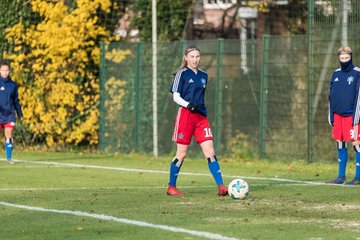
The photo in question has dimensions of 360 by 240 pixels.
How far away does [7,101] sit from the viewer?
21.6m

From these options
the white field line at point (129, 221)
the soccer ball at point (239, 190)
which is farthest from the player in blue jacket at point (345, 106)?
the white field line at point (129, 221)

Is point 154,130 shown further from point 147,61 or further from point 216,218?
point 216,218

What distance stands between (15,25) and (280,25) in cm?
1034

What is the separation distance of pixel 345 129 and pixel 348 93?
565 millimetres

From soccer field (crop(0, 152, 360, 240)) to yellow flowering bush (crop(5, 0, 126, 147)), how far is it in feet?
18.7

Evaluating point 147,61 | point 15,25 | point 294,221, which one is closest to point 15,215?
point 294,221

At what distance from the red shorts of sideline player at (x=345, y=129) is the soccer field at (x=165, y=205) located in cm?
88

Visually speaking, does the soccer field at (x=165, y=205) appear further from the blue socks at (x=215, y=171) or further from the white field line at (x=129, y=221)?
the blue socks at (x=215, y=171)

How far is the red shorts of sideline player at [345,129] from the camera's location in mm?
16438

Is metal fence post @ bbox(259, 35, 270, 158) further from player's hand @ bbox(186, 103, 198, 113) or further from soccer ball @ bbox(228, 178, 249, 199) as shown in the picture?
soccer ball @ bbox(228, 178, 249, 199)

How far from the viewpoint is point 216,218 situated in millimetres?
11492

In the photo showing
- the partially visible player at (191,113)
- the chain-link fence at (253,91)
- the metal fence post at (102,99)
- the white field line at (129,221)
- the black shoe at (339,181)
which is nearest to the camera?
the white field line at (129,221)

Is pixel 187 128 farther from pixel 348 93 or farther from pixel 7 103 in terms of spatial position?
pixel 7 103

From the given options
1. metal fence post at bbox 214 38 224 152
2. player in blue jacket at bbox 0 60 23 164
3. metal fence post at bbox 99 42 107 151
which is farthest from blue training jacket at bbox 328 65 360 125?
metal fence post at bbox 99 42 107 151
